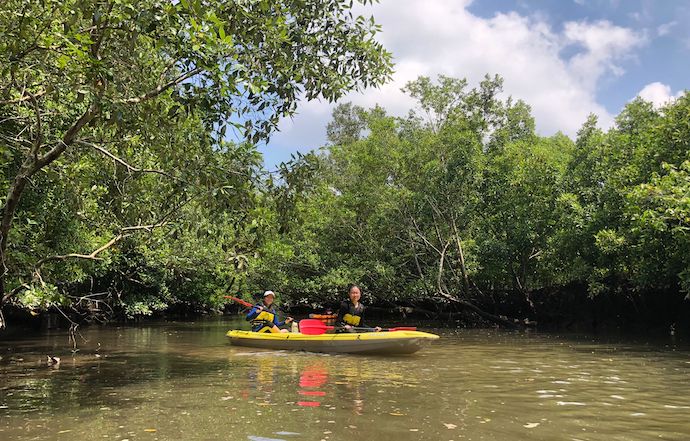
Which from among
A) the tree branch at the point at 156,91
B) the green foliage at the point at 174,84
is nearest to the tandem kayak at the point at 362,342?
the green foliage at the point at 174,84

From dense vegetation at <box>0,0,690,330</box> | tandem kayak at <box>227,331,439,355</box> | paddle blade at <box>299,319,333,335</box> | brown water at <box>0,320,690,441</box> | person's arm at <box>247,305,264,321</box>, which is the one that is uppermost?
dense vegetation at <box>0,0,690,330</box>

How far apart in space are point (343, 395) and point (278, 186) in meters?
2.52

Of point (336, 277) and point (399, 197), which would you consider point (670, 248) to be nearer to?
point (399, 197)

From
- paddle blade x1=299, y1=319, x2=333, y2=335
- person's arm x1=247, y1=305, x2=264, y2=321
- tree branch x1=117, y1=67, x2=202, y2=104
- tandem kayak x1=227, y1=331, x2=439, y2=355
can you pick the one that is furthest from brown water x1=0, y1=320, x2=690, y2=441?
tree branch x1=117, y1=67, x2=202, y2=104

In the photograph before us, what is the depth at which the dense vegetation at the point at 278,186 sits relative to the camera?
5.81 m

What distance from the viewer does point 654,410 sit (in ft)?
18.5

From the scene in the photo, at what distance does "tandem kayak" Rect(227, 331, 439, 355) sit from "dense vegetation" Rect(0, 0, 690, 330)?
241cm

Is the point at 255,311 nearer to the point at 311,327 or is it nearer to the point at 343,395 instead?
the point at 311,327

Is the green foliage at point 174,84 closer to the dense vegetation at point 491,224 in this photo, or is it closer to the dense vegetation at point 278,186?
the dense vegetation at point 278,186

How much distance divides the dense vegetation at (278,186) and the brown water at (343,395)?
151 centimetres

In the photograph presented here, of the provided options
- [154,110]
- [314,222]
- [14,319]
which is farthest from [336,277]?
[154,110]

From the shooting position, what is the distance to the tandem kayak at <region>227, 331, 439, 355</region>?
10.1m

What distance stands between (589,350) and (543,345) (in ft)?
3.96

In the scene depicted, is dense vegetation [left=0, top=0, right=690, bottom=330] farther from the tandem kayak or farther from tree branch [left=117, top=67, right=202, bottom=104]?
the tandem kayak
